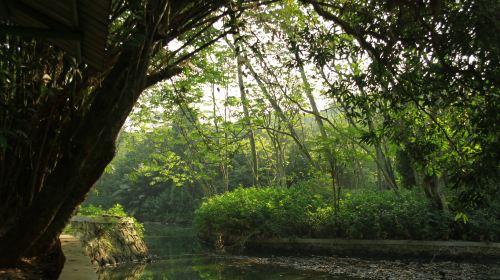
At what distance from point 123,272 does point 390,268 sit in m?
5.58

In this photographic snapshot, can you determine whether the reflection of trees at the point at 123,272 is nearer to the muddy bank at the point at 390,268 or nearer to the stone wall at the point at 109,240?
the stone wall at the point at 109,240

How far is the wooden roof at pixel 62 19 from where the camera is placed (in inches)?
94.0

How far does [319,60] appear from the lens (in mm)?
4836

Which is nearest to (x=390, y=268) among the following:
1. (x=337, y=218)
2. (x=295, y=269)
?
(x=295, y=269)

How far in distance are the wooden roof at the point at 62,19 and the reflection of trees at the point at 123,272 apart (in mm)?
6124

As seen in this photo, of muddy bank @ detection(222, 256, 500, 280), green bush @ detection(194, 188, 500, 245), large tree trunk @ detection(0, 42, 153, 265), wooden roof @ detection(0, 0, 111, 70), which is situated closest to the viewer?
wooden roof @ detection(0, 0, 111, 70)

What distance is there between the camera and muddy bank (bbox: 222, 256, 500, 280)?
26.4 feet

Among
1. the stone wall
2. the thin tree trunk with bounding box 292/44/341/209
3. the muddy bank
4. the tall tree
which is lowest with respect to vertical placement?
the muddy bank

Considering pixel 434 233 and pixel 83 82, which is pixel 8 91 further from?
pixel 434 233

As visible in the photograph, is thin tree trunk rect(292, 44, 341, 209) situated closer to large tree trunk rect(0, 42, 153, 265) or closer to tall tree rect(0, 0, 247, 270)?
tall tree rect(0, 0, 247, 270)

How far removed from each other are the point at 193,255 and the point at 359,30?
9.28 meters

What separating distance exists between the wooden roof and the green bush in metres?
8.39

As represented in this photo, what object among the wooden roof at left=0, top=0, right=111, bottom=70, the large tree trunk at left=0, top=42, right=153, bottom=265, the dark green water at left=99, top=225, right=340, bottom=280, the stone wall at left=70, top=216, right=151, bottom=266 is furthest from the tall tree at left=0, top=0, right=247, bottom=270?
the stone wall at left=70, top=216, right=151, bottom=266

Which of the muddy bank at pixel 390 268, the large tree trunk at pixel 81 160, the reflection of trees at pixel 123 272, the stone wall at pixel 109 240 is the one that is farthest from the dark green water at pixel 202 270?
the large tree trunk at pixel 81 160
